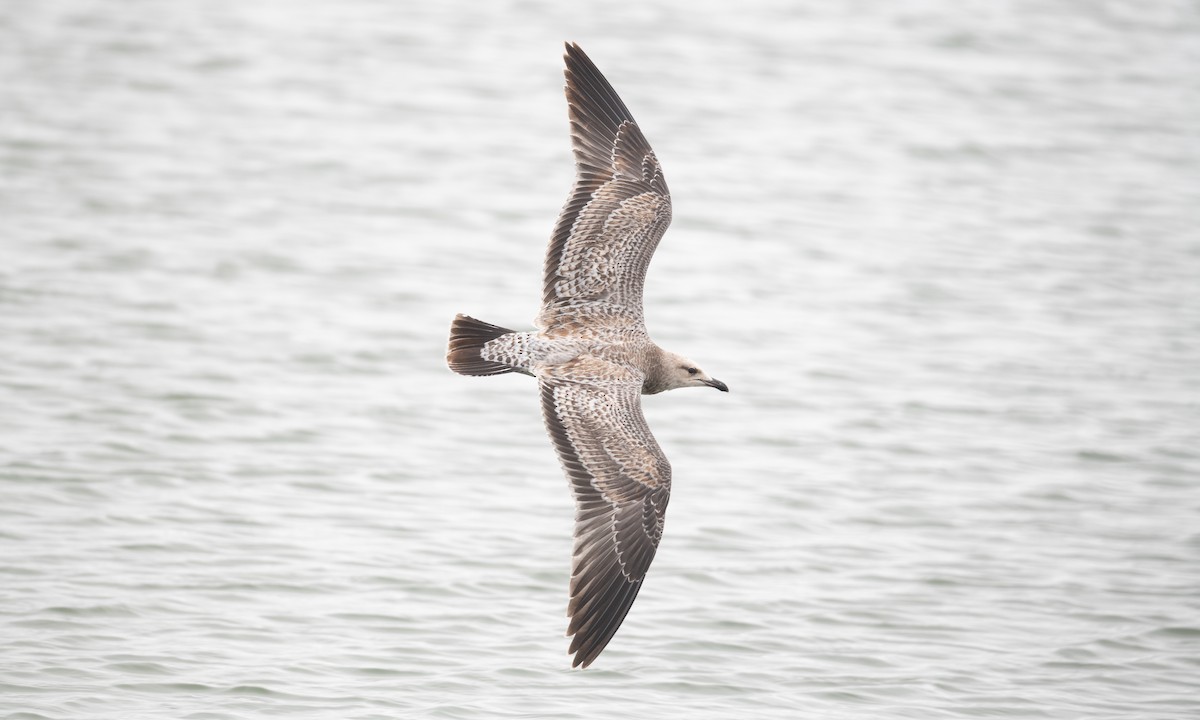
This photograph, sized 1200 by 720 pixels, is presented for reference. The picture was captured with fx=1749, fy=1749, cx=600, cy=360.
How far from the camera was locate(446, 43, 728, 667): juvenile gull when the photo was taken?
7945 millimetres

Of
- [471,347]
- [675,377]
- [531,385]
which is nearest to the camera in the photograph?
[471,347]

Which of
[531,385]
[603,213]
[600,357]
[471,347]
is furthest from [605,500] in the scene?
[531,385]

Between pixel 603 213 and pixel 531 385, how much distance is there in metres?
5.25

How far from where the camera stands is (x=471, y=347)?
8344 millimetres

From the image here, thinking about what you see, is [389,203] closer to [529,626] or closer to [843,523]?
[843,523]

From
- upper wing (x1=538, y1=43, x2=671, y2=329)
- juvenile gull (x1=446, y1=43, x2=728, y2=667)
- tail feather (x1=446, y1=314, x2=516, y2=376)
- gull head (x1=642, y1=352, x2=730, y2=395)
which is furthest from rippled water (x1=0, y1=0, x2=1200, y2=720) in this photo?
upper wing (x1=538, y1=43, x2=671, y2=329)

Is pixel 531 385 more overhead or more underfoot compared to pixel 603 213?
more underfoot

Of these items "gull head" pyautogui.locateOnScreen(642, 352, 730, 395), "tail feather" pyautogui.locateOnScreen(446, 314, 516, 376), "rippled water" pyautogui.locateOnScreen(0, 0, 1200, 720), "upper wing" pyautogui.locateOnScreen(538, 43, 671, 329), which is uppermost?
"upper wing" pyautogui.locateOnScreen(538, 43, 671, 329)

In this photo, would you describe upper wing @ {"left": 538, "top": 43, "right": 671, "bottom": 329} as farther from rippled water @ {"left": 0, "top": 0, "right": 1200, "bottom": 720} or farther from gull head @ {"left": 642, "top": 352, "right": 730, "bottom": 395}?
rippled water @ {"left": 0, "top": 0, "right": 1200, "bottom": 720}

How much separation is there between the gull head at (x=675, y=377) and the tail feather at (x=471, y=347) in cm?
85

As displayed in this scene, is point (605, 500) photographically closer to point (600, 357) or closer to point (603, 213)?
point (600, 357)

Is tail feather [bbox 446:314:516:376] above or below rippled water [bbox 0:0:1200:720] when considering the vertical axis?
above

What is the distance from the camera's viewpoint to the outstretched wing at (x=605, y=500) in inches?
309

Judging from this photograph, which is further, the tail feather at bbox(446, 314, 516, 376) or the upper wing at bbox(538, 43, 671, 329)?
the upper wing at bbox(538, 43, 671, 329)
